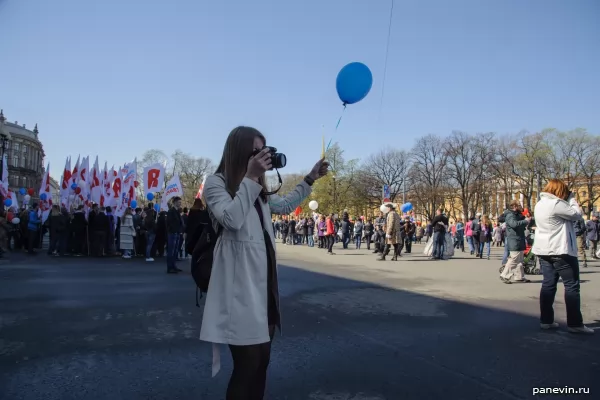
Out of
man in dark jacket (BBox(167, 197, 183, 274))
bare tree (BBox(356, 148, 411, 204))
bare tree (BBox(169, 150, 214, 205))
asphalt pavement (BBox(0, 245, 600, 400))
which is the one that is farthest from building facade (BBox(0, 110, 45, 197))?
asphalt pavement (BBox(0, 245, 600, 400))

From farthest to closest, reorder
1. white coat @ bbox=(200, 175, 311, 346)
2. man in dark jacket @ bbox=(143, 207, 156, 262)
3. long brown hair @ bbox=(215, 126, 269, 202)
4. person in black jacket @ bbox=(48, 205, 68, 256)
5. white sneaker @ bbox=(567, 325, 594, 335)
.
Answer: person in black jacket @ bbox=(48, 205, 68, 256)
man in dark jacket @ bbox=(143, 207, 156, 262)
white sneaker @ bbox=(567, 325, 594, 335)
long brown hair @ bbox=(215, 126, 269, 202)
white coat @ bbox=(200, 175, 311, 346)

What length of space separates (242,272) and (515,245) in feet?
30.8

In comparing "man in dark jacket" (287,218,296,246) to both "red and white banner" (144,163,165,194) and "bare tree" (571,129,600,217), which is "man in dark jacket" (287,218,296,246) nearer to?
"red and white banner" (144,163,165,194)

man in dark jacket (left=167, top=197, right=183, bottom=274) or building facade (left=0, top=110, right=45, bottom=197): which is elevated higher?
building facade (left=0, top=110, right=45, bottom=197)

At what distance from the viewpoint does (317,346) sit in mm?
4793

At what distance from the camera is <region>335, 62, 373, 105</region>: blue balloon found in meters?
4.54

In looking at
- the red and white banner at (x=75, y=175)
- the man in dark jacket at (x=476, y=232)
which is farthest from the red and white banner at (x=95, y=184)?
the man in dark jacket at (x=476, y=232)

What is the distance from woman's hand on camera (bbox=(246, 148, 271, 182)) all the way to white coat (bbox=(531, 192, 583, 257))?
4.82 meters

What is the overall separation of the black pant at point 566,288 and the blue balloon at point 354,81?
3.35 meters

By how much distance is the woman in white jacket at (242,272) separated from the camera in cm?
223

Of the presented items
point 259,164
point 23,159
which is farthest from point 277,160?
point 23,159

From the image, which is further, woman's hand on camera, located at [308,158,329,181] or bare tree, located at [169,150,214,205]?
bare tree, located at [169,150,214,205]

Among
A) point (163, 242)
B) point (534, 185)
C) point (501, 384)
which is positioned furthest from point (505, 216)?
point (534, 185)

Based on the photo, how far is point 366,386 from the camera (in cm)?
362
